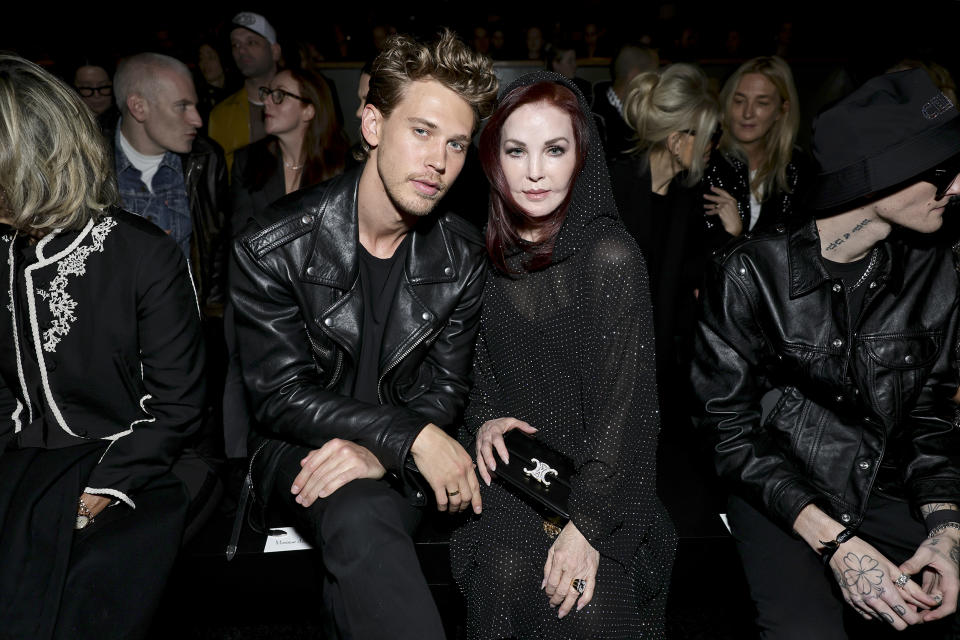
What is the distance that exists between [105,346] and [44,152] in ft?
1.69

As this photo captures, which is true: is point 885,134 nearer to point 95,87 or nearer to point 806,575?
point 806,575

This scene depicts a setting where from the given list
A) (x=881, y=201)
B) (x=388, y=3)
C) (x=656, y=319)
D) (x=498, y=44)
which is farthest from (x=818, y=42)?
(x=881, y=201)

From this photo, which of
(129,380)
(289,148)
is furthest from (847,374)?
(289,148)

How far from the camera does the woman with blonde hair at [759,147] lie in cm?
364

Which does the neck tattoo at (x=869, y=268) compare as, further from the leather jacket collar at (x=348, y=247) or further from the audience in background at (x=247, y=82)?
the audience in background at (x=247, y=82)

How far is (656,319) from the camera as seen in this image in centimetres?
341

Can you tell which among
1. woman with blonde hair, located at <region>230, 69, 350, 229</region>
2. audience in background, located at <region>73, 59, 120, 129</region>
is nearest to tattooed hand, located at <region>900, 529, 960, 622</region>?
woman with blonde hair, located at <region>230, 69, 350, 229</region>

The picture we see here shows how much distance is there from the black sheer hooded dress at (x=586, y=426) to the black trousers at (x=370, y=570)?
0.30 meters

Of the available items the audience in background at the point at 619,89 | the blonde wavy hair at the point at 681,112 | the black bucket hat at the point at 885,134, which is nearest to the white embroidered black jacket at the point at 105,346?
the black bucket hat at the point at 885,134

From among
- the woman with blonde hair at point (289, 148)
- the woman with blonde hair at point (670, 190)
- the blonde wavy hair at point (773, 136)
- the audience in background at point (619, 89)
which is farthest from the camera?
the audience in background at point (619, 89)

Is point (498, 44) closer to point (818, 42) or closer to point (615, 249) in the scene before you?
point (818, 42)

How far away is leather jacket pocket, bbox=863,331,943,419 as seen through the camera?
1.96 metres

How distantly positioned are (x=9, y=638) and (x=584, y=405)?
149cm

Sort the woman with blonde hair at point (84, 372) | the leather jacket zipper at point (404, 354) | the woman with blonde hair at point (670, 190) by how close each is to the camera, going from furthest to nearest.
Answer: the woman with blonde hair at point (670, 190) → the leather jacket zipper at point (404, 354) → the woman with blonde hair at point (84, 372)
